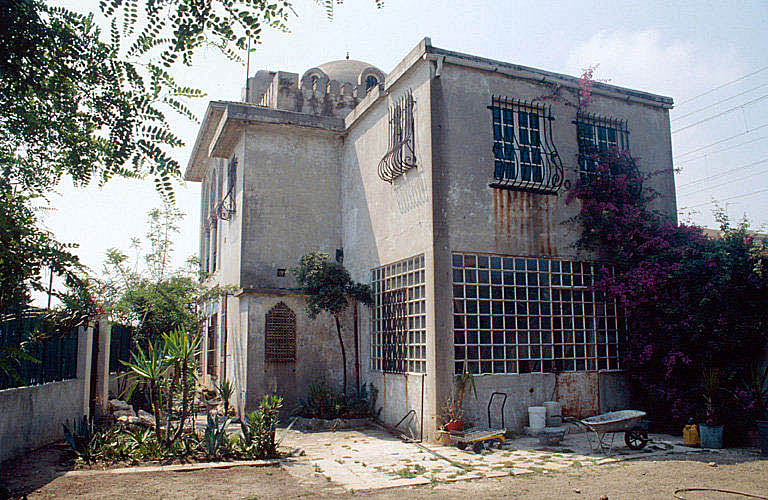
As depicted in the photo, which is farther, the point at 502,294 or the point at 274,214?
the point at 274,214

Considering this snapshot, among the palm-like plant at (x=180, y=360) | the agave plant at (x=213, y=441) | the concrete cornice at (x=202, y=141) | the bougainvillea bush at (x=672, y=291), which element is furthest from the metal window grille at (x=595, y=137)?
the concrete cornice at (x=202, y=141)

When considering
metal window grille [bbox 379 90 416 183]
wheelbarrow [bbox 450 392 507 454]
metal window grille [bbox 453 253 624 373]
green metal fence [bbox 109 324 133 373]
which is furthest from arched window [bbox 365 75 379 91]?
wheelbarrow [bbox 450 392 507 454]

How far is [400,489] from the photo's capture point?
7.22 m

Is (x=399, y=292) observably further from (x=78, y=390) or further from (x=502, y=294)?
(x=78, y=390)

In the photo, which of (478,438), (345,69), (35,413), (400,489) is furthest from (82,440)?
(345,69)

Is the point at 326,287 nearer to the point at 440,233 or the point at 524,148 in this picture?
the point at 440,233

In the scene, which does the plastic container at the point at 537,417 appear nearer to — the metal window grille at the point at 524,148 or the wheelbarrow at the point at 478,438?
the wheelbarrow at the point at 478,438

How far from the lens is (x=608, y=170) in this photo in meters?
12.3

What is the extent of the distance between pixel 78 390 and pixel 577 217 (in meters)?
10.3

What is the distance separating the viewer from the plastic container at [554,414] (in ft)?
35.6

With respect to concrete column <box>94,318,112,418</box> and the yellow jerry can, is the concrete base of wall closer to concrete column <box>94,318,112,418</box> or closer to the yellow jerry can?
concrete column <box>94,318,112,418</box>

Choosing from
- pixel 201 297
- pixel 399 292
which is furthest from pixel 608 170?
pixel 201 297

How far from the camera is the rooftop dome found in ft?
63.9

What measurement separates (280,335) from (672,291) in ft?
27.2
